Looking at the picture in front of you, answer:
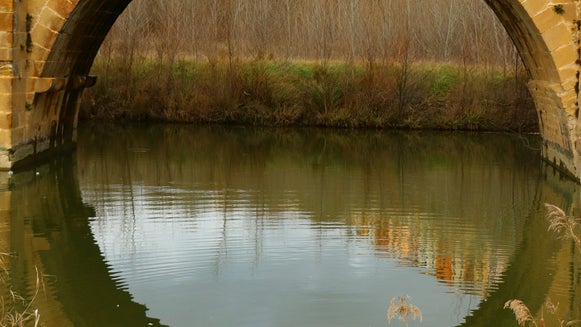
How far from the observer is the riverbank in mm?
19094

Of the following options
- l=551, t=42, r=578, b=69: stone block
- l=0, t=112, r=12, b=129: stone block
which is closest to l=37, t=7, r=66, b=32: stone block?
l=0, t=112, r=12, b=129: stone block

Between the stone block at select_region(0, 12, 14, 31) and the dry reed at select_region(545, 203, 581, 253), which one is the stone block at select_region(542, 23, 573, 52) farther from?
the stone block at select_region(0, 12, 14, 31)

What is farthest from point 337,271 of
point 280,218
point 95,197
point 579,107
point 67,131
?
point 67,131

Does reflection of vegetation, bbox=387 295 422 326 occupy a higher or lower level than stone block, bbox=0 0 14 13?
lower

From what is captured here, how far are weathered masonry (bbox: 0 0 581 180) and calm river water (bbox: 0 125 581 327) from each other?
1.66 feet


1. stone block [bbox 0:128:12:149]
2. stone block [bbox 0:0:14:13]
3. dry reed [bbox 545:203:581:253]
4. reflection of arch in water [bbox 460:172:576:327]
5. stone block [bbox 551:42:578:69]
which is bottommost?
reflection of arch in water [bbox 460:172:576:327]

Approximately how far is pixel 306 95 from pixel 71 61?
7126mm

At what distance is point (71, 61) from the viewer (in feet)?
43.8

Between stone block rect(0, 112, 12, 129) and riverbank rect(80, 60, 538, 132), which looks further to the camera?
riverbank rect(80, 60, 538, 132)

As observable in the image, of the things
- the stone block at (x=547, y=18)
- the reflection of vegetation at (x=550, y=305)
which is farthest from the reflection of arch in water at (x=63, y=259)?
the stone block at (x=547, y=18)

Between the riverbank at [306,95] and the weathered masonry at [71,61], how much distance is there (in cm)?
549

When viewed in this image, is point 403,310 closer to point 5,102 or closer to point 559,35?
point 559,35

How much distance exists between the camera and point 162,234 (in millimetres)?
8641

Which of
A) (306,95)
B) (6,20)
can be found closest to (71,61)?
(6,20)
